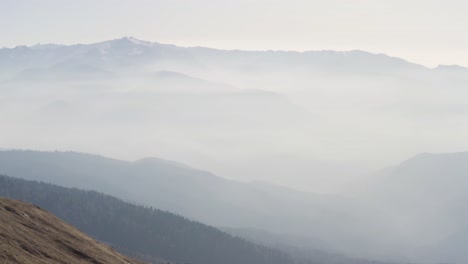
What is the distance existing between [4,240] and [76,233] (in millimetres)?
38724

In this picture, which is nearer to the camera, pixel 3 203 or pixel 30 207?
pixel 3 203

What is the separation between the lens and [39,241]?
10906 cm

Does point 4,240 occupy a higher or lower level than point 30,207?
lower

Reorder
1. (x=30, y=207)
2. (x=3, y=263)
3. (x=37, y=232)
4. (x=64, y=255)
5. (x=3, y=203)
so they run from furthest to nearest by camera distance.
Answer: (x=30, y=207), (x=3, y=203), (x=37, y=232), (x=64, y=255), (x=3, y=263)

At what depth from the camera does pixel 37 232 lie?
383 ft

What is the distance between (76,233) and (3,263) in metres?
54.1

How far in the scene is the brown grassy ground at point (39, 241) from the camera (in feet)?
311

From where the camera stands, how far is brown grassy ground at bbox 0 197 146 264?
94750mm

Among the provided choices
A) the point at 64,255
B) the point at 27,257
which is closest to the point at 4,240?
the point at 27,257

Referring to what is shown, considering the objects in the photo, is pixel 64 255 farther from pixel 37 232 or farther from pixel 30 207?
pixel 30 207

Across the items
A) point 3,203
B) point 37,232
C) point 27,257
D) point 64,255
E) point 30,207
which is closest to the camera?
point 27,257

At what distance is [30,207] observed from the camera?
137 metres

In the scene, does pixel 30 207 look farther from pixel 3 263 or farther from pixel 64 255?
pixel 3 263

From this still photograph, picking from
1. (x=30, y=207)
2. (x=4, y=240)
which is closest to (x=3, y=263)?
(x=4, y=240)
